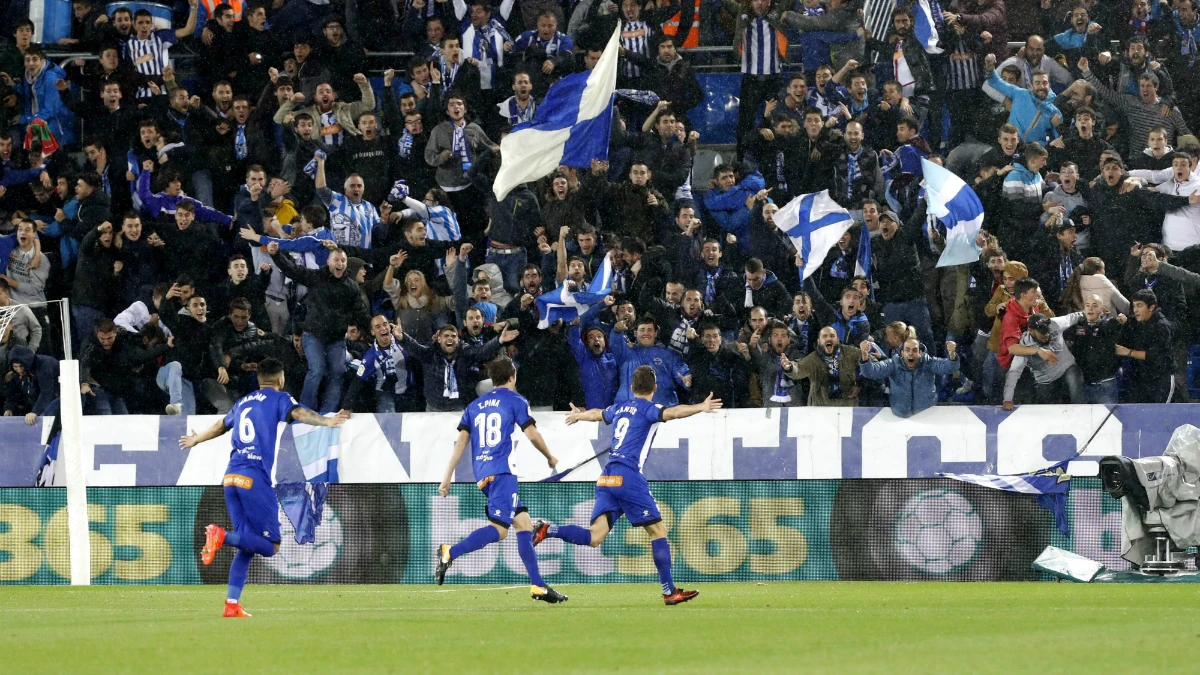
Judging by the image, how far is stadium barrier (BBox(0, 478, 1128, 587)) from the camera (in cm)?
1620

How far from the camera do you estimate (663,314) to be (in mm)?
17953

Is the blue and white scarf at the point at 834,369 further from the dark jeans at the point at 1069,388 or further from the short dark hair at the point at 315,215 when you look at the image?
the short dark hair at the point at 315,215

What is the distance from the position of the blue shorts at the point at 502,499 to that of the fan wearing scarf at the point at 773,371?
5.23 metres

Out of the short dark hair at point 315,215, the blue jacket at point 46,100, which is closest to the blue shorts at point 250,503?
the short dark hair at point 315,215

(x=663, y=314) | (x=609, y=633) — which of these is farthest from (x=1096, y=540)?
(x=609, y=633)

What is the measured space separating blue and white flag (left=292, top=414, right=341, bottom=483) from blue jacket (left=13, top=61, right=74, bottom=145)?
21.2 feet

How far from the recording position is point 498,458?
504 inches

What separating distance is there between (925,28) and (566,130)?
16.8ft

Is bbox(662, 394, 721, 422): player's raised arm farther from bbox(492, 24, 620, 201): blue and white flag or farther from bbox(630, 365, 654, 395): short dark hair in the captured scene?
bbox(492, 24, 620, 201): blue and white flag

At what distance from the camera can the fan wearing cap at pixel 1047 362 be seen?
17094 millimetres

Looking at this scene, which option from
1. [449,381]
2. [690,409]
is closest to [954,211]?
[449,381]

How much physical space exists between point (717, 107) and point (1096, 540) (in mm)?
9044

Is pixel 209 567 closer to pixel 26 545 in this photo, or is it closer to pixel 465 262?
pixel 26 545

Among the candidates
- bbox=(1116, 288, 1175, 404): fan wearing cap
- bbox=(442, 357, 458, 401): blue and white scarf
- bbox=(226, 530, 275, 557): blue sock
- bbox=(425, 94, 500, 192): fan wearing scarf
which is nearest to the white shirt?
bbox=(1116, 288, 1175, 404): fan wearing cap
